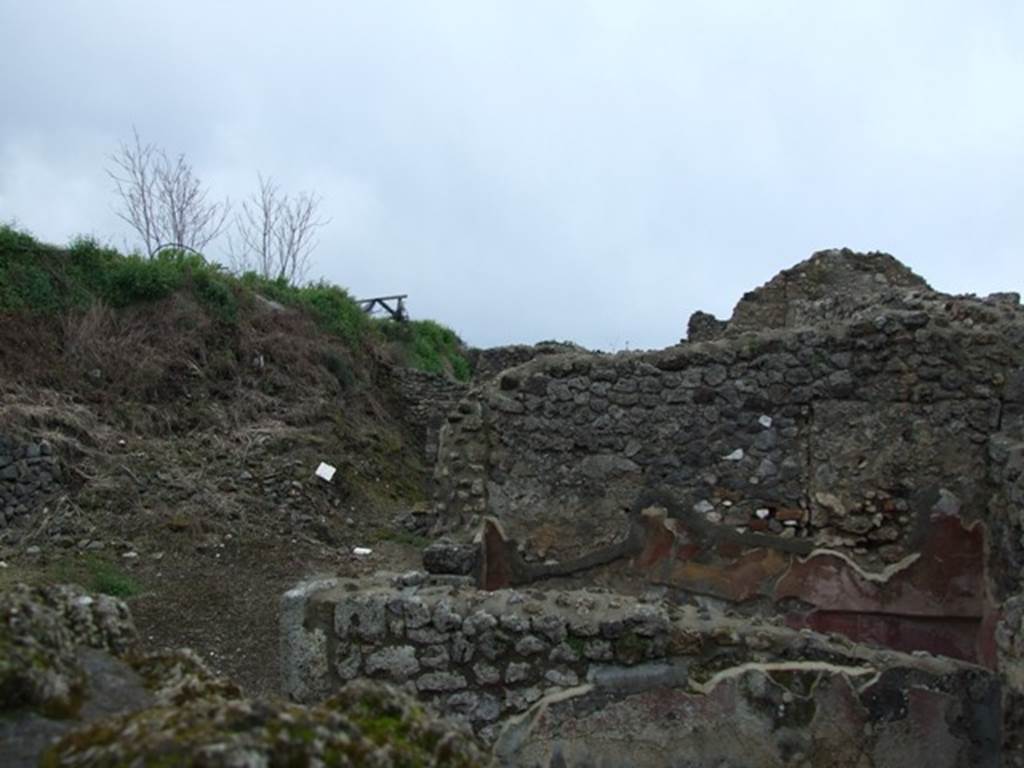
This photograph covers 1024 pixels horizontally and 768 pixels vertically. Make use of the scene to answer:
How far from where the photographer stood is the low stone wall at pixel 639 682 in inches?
134

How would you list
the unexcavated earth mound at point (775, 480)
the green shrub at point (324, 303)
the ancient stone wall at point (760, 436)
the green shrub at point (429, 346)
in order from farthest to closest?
the green shrub at point (429, 346) < the green shrub at point (324, 303) < the ancient stone wall at point (760, 436) < the unexcavated earth mound at point (775, 480)

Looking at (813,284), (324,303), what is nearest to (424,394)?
(324,303)

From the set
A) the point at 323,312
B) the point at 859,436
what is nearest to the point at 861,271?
the point at 859,436

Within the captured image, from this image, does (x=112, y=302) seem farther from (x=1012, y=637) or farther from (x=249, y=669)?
(x=1012, y=637)

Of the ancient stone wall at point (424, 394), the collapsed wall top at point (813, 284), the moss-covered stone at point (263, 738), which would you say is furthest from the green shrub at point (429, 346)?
the moss-covered stone at point (263, 738)

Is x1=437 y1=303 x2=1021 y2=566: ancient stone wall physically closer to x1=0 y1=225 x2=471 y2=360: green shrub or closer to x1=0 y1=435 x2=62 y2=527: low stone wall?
x1=0 y1=435 x2=62 y2=527: low stone wall

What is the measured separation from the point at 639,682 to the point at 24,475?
8.21m

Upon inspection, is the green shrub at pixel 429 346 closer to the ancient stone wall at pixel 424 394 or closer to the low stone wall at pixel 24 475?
the ancient stone wall at pixel 424 394

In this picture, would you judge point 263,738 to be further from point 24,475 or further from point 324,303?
point 324,303

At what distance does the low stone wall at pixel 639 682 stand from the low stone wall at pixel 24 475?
23.7 ft

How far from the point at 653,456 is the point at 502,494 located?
98 centimetres

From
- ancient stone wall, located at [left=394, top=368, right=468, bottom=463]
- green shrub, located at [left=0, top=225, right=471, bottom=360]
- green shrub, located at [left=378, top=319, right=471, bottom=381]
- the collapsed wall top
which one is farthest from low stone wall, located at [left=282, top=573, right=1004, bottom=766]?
green shrub, located at [left=378, top=319, right=471, bottom=381]

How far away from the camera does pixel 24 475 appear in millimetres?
9742

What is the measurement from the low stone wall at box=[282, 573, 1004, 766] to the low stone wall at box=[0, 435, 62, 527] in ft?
23.7
